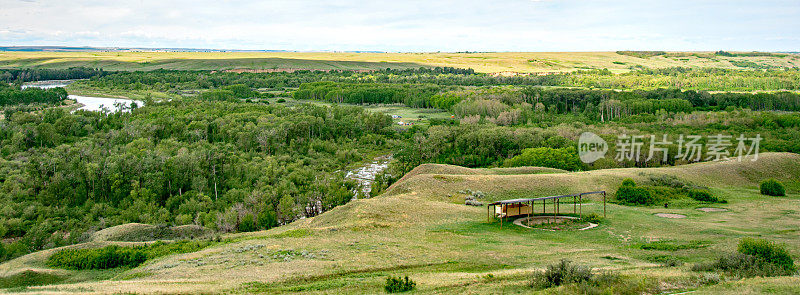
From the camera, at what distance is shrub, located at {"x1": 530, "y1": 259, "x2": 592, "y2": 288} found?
18469 millimetres

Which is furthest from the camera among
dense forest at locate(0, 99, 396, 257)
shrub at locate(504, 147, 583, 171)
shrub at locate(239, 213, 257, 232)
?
shrub at locate(504, 147, 583, 171)

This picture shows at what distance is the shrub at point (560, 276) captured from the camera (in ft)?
60.6

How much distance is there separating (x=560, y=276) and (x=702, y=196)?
3350cm

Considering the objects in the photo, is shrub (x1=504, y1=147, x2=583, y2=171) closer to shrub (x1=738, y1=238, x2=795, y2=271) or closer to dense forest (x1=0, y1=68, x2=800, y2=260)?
dense forest (x1=0, y1=68, x2=800, y2=260)

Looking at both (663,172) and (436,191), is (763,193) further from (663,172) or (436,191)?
(436,191)

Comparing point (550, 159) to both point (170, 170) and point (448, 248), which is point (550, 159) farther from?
point (170, 170)

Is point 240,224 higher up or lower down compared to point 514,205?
lower down

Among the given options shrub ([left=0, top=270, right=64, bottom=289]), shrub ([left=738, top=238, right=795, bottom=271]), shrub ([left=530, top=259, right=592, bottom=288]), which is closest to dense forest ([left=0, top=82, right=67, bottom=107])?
shrub ([left=0, top=270, right=64, bottom=289])

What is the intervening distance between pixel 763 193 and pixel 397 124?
8141 cm

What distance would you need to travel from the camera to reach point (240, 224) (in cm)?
4716

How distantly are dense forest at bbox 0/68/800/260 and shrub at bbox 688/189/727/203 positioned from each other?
20696mm

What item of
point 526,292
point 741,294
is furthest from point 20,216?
point 741,294

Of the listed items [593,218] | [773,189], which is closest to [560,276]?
[593,218]

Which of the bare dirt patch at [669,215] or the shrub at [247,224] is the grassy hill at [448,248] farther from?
the shrub at [247,224]
